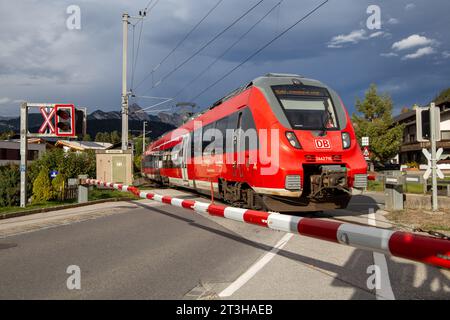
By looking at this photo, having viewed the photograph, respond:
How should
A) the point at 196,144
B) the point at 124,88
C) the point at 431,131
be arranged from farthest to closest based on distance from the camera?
1. the point at 124,88
2. the point at 196,144
3. the point at 431,131

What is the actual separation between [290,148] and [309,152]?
48cm

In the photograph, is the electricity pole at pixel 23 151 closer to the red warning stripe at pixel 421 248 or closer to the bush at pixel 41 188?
the bush at pixel 41 188

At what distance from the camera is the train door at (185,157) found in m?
17.1

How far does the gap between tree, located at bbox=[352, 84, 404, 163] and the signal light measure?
109 ft

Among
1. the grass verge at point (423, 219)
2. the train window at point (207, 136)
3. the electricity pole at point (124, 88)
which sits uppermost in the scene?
the electricity pole at point (124, 88)

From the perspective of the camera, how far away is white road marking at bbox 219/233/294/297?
4480 mm

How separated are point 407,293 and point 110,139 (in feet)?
492

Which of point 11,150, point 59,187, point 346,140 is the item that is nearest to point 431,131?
point 346,140

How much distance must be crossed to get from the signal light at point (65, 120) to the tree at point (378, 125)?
3317 centimetres

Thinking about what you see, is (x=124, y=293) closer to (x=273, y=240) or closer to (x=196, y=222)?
(x=273, y=240)

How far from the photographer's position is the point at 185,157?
17.5 meters

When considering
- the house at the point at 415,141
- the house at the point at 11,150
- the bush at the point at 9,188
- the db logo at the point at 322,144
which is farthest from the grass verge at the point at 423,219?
the house at the point at 11,150

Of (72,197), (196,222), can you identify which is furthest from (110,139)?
(196,222)

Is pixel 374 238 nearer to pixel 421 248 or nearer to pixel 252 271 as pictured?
pixel 421 248
